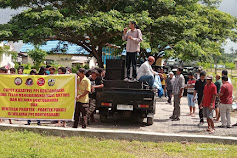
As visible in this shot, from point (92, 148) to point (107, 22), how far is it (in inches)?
467

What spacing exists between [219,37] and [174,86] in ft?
72.4

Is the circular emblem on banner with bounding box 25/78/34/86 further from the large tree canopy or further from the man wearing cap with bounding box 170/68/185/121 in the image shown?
the large tree canopy

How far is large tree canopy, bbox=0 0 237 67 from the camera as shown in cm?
1759

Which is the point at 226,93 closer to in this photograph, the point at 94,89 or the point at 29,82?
the point at 94,89

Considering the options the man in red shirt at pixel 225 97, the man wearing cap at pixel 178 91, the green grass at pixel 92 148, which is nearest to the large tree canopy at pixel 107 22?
the man wearing cap at pixel 178 91

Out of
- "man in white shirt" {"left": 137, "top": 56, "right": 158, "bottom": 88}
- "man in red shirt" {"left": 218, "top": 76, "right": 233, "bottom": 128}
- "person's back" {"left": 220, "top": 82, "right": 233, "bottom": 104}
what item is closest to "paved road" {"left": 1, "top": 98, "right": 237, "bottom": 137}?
"man in red shirt" {"left": 218, "top": 76, "right": 233, "bottom": 128}

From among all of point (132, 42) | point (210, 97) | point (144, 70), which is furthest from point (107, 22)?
point (210, 97)

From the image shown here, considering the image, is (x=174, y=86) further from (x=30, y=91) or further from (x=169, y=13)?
(x=169, y=13)

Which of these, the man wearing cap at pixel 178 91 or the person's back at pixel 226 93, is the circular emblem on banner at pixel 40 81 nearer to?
the man wearing cap at pixel 178 91

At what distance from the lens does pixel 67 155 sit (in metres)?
5.95

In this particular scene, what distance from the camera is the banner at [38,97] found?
341 inches

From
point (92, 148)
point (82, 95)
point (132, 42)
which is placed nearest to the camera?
point (92, 148)

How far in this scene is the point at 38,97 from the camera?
8.70m

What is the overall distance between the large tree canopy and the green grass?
34.5 feet
